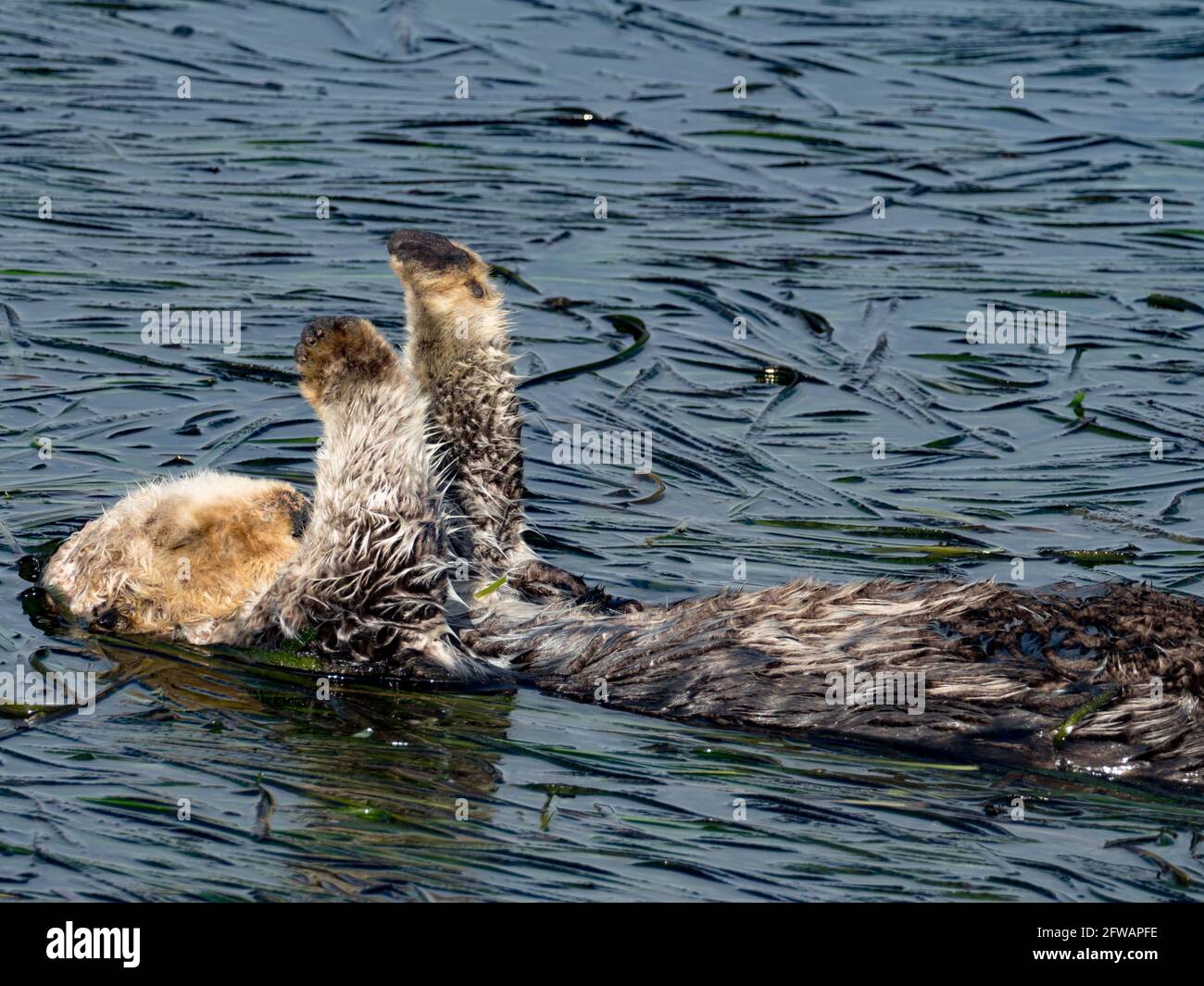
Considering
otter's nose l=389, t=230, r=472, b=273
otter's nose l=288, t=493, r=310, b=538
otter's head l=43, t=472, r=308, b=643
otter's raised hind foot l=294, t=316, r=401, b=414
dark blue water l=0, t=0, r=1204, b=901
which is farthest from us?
otter's nose l=389, t=230, r=472, b=273

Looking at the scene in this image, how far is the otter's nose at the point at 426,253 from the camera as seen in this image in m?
5.07

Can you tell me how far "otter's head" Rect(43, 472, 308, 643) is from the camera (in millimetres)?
4812

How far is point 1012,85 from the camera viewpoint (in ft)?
36.4

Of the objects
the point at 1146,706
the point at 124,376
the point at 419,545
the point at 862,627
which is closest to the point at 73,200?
the point at 124,376

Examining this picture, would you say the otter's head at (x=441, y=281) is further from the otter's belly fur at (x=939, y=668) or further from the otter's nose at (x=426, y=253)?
the otter's belly fur at (x=939, y=668)

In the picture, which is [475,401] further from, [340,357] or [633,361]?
[633,361]

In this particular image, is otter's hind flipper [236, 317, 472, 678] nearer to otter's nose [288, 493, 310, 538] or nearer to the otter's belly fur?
otter's nose [288, 493, 310, 538]

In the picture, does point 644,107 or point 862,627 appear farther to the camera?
point 644,107

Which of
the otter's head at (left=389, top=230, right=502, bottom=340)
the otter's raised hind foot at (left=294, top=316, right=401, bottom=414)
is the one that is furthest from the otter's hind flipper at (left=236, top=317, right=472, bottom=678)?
the otter's head at (left=389, top=230, right=502, bottom=340)

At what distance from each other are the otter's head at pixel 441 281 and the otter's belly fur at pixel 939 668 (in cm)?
111

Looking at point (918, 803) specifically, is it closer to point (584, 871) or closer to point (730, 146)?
point (584, 871)

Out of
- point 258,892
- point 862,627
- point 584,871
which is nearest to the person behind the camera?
point 258,892

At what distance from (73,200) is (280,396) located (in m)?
2.23

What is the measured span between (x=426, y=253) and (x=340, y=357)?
0.53 meters
